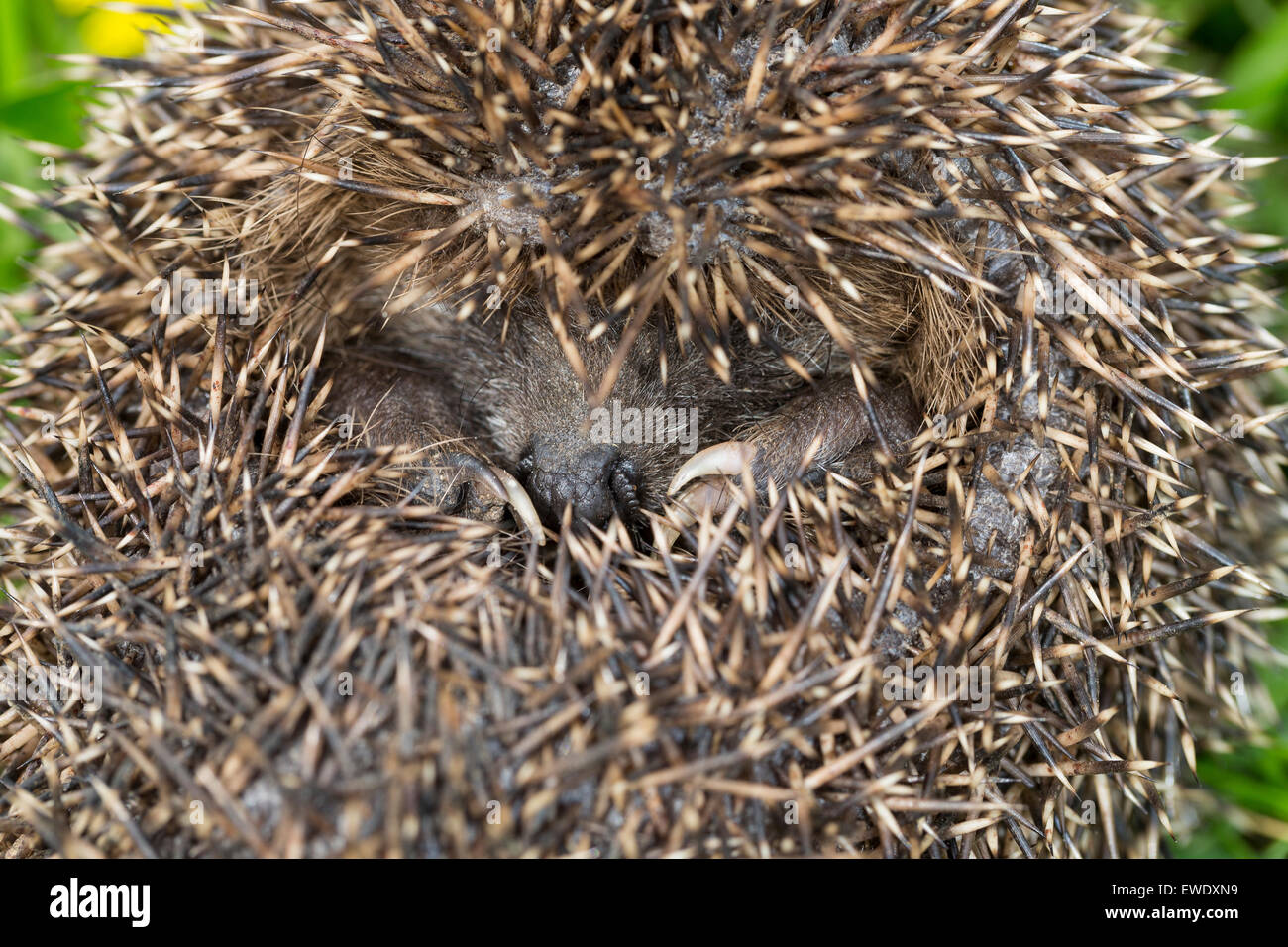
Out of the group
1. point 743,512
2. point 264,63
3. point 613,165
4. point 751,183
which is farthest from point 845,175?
point 264,63

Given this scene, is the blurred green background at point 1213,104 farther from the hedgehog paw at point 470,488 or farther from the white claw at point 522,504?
the white claw at point 522,504

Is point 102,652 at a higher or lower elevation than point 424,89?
lower

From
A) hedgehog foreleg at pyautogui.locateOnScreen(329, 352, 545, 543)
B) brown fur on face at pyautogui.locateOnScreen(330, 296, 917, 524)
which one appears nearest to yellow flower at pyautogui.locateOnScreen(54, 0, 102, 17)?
brown fur on face at pyautogui.locateOnScreen(330, 296, 917, 524)
